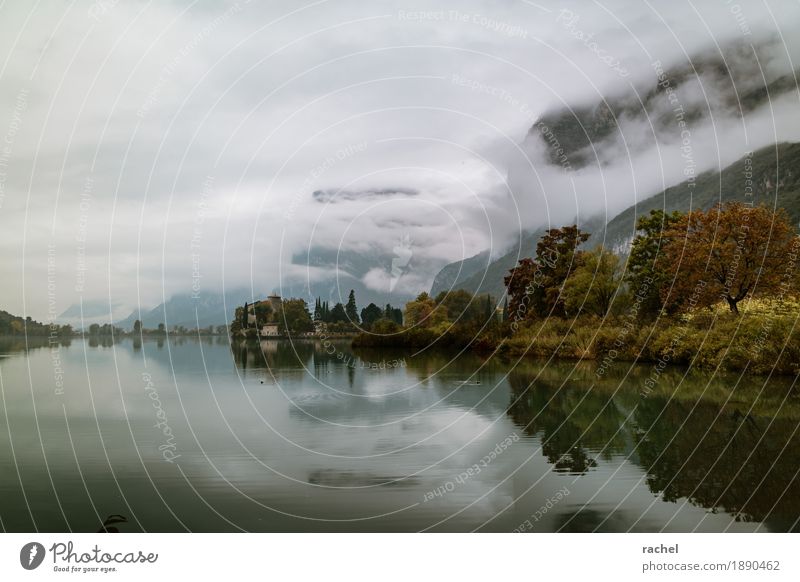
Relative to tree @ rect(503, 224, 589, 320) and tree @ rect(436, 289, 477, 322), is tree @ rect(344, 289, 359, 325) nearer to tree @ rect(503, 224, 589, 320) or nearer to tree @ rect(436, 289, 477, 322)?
tree @ rect(436, 289, 477, 322)

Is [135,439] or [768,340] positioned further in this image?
[768,340]

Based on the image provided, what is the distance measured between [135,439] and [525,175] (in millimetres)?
79490

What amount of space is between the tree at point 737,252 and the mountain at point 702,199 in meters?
26.3

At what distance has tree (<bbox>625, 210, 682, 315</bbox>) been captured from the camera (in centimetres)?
3965

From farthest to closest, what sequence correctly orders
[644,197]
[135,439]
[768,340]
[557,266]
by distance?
1. [644,197]
2. [557,266]
3. [768,340]
4. [135,439]

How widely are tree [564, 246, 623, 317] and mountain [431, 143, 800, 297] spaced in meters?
15.1

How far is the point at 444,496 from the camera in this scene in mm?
12703

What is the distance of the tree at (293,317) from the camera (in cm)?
6875

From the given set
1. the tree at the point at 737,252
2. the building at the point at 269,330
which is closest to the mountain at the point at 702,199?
the building at the point at 269,330

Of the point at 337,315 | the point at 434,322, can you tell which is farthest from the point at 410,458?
the point at 337,315

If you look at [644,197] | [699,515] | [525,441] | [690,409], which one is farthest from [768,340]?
[644,197]

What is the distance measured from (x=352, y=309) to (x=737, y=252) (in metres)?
37.2

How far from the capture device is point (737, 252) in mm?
32625
